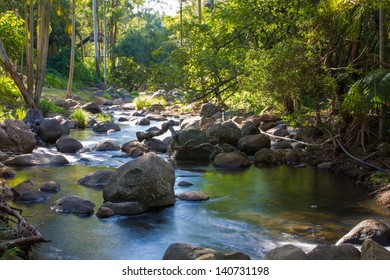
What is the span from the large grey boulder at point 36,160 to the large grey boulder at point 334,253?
9.08 metres

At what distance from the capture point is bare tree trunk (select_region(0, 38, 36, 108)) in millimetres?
18375

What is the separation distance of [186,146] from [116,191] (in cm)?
582

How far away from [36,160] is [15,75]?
21.6ft

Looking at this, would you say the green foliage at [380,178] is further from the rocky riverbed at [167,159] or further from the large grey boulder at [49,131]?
the large grey boulder at [49,131]

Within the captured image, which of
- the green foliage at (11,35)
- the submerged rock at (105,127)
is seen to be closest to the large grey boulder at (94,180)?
the submerged rock at (105,127)

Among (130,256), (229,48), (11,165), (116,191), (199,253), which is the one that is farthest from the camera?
(229,48)

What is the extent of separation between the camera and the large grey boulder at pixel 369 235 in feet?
24.7

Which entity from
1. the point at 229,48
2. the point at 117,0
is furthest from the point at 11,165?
the point at 117,0

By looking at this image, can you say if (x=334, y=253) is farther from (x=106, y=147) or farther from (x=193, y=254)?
(x=106, y=147)

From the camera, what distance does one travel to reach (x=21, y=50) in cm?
2545

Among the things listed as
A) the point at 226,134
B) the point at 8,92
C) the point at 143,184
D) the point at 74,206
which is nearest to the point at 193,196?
the point at 143,184

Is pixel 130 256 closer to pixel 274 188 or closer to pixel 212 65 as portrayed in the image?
pixel 274 188

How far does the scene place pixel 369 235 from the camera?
758 centimetres

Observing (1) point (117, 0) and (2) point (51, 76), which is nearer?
(2) point (51, 76)
